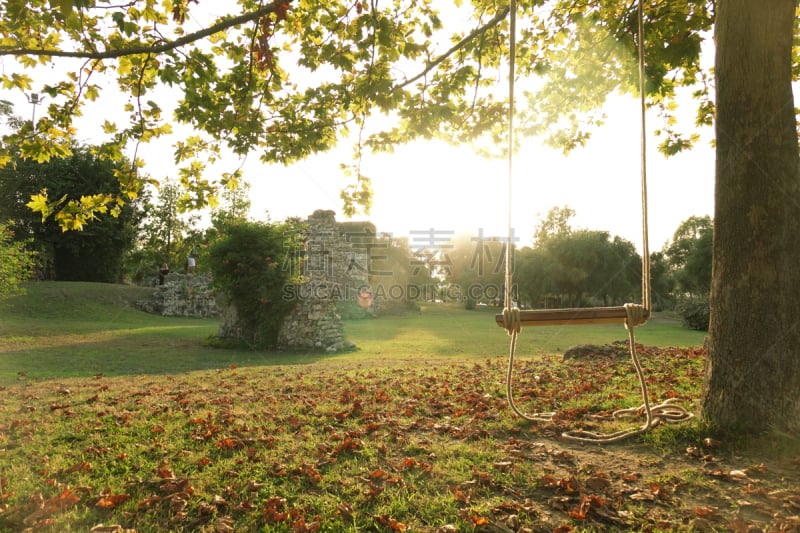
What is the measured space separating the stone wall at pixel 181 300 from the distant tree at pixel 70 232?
7.97 metres

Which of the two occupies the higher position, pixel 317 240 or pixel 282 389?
pixel 317 240

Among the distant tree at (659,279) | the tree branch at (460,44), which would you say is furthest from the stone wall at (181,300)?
the distant tree at (659,279)

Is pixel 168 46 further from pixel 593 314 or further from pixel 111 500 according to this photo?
pixel 593 314

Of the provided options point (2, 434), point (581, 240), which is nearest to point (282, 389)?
point (2, 434)

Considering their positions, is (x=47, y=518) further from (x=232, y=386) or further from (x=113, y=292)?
(x=113, y=292)

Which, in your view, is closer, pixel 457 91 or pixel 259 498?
pixel 259 498

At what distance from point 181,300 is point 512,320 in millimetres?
26155

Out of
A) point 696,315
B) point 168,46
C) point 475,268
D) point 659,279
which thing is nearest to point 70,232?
point 168,46

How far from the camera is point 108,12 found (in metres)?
4.44

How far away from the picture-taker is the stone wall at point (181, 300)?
25.3 meters

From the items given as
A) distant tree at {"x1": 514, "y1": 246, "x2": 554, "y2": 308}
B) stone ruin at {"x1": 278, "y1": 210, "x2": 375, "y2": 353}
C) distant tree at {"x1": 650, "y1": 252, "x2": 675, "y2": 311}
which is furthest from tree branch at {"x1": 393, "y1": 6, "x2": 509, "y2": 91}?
distant tree at {"x1": 650, "y1": 252, "x2": 675, "y2": 311}

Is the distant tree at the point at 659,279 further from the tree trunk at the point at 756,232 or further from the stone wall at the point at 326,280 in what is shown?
the tree trunk at the point at 756,232

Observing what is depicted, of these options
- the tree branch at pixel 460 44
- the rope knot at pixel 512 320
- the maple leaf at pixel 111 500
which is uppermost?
the tree branch at pixel 460 44

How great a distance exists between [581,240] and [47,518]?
122 ft
